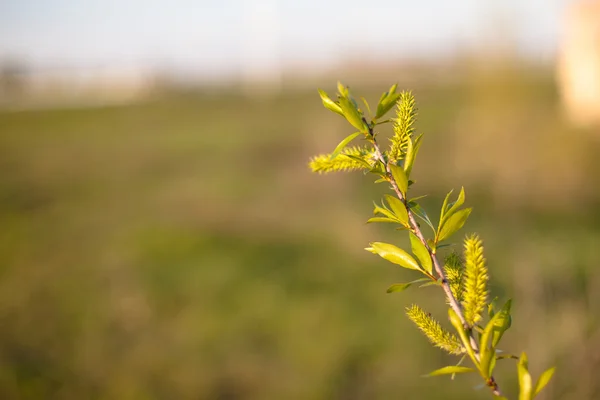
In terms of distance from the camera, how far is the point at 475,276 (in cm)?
63

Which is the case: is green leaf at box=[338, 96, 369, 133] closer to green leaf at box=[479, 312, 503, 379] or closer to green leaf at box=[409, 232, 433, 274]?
green leaf at box=[409, 232, 433, 274]

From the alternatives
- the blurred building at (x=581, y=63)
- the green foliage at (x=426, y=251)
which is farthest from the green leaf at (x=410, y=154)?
the blurred building at (x=581, y=63)

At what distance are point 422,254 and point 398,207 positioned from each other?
2.7 inches

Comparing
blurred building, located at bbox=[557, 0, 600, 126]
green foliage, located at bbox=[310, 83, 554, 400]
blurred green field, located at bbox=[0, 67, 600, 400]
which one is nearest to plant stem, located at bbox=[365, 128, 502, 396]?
green foliage, located at bbox=[310, 83, 554, 400]

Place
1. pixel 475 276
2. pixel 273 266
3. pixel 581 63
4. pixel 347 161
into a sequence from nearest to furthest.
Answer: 1. pixel 475 276
2. pixel 347 161
3. pixel 273 266
4. pixel 581 63

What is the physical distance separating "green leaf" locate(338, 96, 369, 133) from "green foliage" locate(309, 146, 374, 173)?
1.3 inches

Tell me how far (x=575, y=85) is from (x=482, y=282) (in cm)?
2180

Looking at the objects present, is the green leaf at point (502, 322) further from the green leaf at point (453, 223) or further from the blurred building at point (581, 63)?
the blurred building at point (581, 63)

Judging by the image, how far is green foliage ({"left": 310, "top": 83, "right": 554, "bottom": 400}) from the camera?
657 mm

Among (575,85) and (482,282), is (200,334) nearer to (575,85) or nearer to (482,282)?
(482,282)

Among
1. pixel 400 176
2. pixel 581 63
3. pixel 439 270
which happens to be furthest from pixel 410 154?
pixel 581 63

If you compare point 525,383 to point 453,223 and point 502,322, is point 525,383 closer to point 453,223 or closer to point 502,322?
point 502,322

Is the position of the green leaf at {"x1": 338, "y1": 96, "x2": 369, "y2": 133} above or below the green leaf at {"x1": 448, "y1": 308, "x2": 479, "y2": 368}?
above

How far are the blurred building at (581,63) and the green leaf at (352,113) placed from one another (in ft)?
65.3
